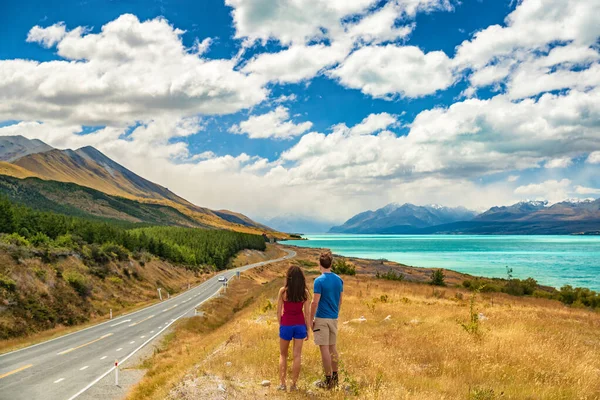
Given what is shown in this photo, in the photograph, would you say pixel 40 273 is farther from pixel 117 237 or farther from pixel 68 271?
pixel 117 237

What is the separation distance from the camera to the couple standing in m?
8.32

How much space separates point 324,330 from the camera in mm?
8312

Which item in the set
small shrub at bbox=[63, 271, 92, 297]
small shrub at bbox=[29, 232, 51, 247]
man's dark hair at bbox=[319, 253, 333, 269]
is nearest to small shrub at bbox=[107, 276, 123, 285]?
small shrub at bbox=[29, 232, 51, 247]

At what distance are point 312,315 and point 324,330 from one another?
15.6 inches

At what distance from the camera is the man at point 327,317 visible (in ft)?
27.2

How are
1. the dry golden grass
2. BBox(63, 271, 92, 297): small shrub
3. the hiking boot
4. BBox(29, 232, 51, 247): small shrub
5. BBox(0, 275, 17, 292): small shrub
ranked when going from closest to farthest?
the dry golden grass < the hiking boot < BBox(0, 275, 17, 292): small shrub < BBox(63, 271, 92, 297): small shrub < BBox(29, 232, 51, 247): small shrub

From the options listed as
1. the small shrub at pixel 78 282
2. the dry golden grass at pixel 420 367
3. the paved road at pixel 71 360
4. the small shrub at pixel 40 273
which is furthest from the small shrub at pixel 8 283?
the dry golden grass at pixel 420 367

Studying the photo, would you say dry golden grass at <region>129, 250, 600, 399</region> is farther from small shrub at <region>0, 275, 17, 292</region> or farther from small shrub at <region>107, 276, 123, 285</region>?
small shrub at <region>107, 276, 123, 285</region>

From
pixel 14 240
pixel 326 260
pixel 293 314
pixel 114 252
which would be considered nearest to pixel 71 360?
pixel 293 314

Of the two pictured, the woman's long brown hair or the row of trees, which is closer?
the woman's long brown hair

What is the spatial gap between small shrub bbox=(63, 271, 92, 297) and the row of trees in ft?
34.0

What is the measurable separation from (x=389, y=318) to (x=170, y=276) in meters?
73.2

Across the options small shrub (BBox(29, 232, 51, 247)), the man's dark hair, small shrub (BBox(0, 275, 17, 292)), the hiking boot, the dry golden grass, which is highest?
the man's dark hair

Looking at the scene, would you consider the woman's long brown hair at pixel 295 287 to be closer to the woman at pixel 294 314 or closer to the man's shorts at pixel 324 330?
the woman at pixel 294 314
